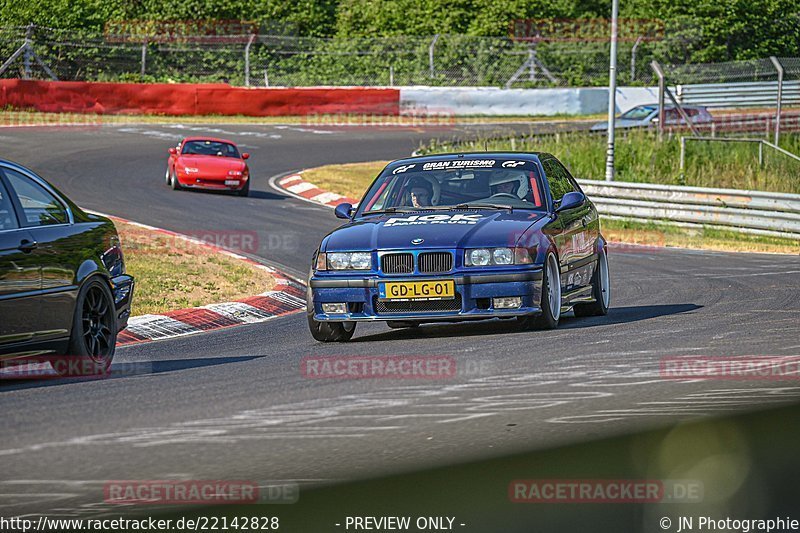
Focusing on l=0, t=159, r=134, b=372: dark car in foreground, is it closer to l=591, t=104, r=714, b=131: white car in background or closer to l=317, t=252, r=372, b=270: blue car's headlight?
l=317, t=252, r=372, b=270: blue car's headlight

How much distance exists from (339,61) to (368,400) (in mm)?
37787

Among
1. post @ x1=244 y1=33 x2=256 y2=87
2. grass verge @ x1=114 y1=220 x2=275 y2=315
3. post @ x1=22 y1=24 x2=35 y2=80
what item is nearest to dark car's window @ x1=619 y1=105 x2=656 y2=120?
post @ x1=244 y1=33 x2=256 y2=87

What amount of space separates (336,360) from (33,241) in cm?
209

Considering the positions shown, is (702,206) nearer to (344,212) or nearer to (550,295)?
(344,212)

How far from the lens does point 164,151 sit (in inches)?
1240

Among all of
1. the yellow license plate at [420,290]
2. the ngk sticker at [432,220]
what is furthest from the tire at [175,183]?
the yellow license plate at [420,290]

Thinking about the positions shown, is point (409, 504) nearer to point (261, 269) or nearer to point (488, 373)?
point (488, 373)

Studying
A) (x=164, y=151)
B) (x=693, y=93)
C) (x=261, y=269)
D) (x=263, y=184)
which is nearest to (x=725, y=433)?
(x=261, y=269)

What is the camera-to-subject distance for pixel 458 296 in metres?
9.46

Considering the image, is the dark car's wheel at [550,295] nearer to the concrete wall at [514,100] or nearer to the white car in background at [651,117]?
the white car in background at [651,117]

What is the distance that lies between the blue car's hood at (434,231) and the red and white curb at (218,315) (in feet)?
7.04

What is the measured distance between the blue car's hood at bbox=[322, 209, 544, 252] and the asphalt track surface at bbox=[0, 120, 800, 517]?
0.72 metres

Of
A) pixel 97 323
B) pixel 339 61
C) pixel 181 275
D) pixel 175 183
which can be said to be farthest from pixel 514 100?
pixel 97 323

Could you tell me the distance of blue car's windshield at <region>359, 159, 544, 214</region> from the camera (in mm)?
10703
